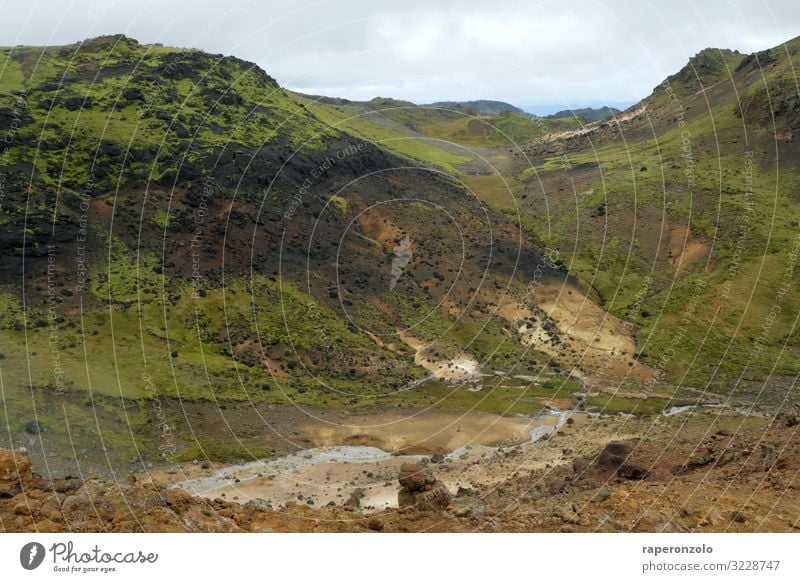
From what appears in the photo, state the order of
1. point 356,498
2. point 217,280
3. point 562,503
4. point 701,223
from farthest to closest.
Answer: point 701,223 < point 217,280 < point 356,498 < point 562,503

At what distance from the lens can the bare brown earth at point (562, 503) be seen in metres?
20.1

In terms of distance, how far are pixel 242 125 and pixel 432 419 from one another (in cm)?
4946

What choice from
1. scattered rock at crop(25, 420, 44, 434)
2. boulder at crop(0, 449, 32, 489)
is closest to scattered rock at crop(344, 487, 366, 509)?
boulder at crop(0, 449, 32, 489)

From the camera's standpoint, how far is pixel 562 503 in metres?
25.4

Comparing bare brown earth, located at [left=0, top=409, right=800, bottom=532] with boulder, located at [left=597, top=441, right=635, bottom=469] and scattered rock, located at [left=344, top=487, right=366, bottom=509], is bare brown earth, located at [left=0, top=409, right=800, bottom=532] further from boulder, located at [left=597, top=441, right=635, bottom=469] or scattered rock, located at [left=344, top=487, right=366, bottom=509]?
scattered rock, located at [left=344, top=487, right=366, bottom=509]

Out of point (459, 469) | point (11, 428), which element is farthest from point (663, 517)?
point (11, 428)

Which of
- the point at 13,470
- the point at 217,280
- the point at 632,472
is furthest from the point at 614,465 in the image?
the point at 217,280

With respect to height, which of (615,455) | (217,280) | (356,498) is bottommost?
(356,498)

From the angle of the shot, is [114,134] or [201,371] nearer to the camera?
[201,371]

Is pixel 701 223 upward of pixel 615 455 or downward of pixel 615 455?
upward

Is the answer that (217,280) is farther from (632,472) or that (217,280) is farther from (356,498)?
(632,472)
